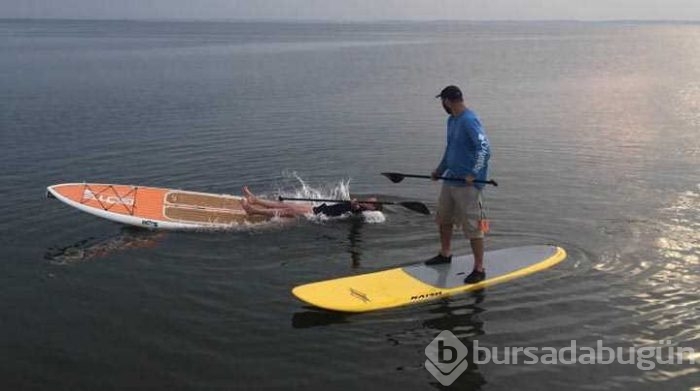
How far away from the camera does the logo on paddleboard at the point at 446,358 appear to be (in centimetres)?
Answer: 802

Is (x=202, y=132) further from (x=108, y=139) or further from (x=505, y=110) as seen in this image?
(x=505, y=110)

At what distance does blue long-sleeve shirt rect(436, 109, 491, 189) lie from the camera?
9.32m

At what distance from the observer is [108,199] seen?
13734mm

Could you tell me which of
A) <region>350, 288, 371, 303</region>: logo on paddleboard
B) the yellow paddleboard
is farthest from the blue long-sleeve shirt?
<region>350, 288, 371, 303</region>: logo on paddleboard

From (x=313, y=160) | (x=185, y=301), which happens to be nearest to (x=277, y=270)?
(x=185, y=301)

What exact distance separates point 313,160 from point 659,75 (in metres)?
36.0

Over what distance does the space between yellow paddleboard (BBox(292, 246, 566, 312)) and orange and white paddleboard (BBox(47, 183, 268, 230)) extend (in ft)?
14.2

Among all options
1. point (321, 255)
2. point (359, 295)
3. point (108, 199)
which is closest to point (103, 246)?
point (108, 199)

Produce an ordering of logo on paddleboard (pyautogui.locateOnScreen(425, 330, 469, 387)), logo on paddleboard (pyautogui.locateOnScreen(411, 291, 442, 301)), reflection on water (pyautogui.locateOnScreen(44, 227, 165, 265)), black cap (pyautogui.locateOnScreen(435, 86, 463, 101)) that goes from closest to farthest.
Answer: logo on paddleboard (pyautogui.locateOnScreen(425, 330, 469, 387)), black cap (pyautogui.locateOnScreen(435, 86, 463, 101)), logo on paddleboard (pyautogui.locateOnScreen(411, 291, 442, 301)), reflection on water (pyautogui.locateOnScreen(44, 227, 165, 265))

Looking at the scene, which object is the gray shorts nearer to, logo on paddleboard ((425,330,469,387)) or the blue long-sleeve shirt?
the blue long-sleeve shirt

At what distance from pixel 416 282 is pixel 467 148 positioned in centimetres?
228

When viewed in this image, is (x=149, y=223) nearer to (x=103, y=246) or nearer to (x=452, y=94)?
(x=103, y=246)

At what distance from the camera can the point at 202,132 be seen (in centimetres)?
2467

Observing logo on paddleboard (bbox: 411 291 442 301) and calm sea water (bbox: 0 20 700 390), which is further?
logo on paddleboard (bbox: 411 291 442 301)
